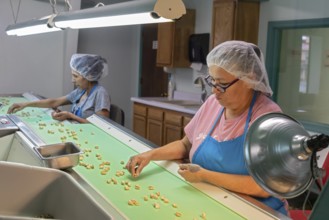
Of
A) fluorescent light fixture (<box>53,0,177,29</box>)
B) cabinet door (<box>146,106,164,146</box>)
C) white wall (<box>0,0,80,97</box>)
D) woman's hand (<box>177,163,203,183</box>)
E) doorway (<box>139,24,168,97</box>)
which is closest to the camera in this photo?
fluorescent light fixture (<box>53,0,177,29</box>)

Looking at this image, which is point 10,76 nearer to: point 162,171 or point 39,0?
point 39,0

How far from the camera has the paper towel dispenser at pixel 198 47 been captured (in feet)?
16.1

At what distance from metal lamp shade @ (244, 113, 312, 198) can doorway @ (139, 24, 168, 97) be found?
226 inches

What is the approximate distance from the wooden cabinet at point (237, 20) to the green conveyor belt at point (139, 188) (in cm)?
231

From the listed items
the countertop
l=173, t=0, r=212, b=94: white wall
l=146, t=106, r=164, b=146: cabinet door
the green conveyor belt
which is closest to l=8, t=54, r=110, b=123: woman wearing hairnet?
the green conveyor belt

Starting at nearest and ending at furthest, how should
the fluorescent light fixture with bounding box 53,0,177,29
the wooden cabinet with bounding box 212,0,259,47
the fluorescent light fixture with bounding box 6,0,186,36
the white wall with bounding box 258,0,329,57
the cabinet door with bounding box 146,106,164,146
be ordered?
the fluorescent light fixture with bounding box 6,0,186,36 < the fluorescent light fixture with bounding box 53,0,177,29 < the white wall with bounding box 258,0,329,57 < the wooden cabinet with bounding box 212,0,259,47 < the cabinet door with bounding box 146,106,164,146

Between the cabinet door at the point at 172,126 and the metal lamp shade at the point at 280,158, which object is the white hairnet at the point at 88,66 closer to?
the cabinet door at the point at 172,126

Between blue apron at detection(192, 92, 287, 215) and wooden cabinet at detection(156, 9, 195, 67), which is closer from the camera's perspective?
blue apron at detection(192, 92, 287, 215)

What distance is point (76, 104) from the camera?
3.69 m

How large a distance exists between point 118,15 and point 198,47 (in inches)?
139

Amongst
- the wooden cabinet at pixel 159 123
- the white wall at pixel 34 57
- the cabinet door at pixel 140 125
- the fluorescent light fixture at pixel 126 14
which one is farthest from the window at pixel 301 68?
the white wall at pixel 34 57

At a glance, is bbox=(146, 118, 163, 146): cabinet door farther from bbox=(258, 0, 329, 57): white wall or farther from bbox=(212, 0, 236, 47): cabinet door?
bbox=(258, 0, 329, 57): white wall

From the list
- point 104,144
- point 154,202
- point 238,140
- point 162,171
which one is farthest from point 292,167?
point 104,144

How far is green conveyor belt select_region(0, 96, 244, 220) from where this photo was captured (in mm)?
1365
